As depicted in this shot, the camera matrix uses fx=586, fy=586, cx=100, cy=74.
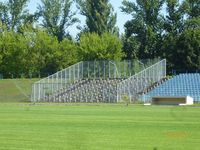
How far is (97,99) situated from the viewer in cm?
6556

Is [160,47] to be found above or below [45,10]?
below

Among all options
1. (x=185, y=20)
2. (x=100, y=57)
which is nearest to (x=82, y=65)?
(x=100, y=57)

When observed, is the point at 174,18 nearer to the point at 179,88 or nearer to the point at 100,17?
the point at 100,17

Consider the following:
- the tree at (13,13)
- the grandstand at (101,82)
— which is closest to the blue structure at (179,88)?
the grandstand at (101,82)

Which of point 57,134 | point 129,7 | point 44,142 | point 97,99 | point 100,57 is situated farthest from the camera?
point 129,7

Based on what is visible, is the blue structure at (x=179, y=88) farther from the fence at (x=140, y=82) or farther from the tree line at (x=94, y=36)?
the tree line at (x=94, y=36)

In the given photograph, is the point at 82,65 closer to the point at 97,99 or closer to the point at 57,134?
the point at 97,99

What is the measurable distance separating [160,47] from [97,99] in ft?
81.9

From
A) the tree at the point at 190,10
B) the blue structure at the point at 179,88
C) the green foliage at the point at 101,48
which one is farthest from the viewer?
the tree at the point at 190,10

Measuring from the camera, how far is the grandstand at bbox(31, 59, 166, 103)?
64188mm

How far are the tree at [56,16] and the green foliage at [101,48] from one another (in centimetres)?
1292

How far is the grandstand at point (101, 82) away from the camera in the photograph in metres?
64.2

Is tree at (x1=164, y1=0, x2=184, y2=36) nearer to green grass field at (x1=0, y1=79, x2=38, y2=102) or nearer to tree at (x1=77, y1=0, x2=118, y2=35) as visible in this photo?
tree at (x1=77, y1=0, x2=118, y2=35)

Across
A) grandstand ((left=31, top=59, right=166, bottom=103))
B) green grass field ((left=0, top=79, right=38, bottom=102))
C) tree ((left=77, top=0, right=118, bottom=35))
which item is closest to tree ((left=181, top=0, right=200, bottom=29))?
tree ((left=77, top=0, right=118, bottom=35))
